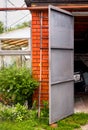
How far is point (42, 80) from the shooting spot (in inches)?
394

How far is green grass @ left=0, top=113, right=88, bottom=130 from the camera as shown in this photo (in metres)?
8.59

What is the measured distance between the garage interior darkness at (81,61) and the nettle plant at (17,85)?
1.93 metres

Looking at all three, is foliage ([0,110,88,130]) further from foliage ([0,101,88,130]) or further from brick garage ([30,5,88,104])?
brick garage ([30,5,88,104])

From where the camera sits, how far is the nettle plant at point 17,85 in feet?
31.3

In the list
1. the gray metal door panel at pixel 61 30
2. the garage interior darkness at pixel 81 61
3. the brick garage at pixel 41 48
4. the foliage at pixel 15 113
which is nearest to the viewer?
the gray metal door panel at pixel 61 30

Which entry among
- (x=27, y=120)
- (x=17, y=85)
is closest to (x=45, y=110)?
(x=27, y=120)

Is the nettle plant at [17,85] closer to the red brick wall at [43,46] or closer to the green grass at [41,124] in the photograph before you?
the red brick wall at [43,46]

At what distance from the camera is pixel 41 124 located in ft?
29.4

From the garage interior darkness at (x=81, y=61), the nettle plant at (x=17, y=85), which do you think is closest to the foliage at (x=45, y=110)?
the nettle plant at (x=17, y=85)

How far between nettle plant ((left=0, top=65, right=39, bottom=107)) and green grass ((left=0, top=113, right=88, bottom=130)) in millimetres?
806

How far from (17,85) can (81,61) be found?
8.08 m

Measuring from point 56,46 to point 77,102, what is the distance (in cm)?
317

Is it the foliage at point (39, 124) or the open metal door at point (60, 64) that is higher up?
the open metal door at point (60, 64)

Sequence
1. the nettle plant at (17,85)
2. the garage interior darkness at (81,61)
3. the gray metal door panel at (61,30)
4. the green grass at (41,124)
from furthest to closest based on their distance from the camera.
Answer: the garage interior darkness at (81,61) → the nettle plant at (17,85) → the gray metal door panel at (61,30) → the green grass at (41,124)
